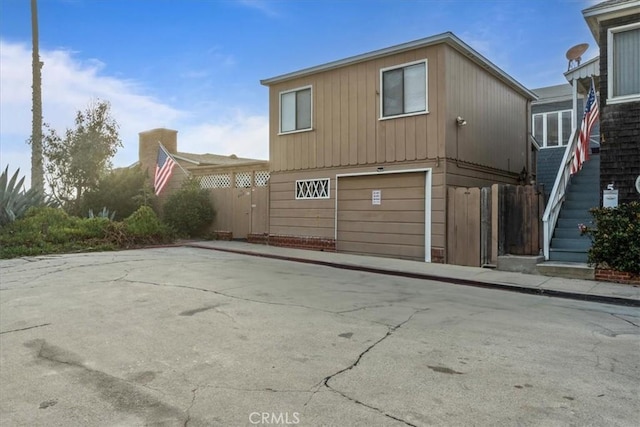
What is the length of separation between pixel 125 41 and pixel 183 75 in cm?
221

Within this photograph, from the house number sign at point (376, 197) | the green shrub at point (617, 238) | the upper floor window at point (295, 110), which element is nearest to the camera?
the green shrub at point (617, 238)

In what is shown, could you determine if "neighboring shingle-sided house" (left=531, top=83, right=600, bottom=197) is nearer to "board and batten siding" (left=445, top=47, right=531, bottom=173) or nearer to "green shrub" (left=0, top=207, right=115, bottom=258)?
"board and batten siding" (left=445, top=47, right=531, bottom=173)

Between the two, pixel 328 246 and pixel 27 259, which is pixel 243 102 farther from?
pixel 27 259

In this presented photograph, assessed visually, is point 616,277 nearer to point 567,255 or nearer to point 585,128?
point 567,255

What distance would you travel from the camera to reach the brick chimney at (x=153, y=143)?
20031 mm

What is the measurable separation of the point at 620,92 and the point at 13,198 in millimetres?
15730

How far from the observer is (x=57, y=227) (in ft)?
41.5

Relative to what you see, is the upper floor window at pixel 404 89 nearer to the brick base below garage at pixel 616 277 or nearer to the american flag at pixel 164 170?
the brick base below garage at pixel 616 277

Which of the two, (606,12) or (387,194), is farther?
(387,194)

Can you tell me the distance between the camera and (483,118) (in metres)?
12.3

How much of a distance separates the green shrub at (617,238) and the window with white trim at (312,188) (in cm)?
677

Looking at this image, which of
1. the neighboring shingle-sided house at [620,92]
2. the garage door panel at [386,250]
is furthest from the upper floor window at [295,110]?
the neighboring shingle-sided house at [620,92]

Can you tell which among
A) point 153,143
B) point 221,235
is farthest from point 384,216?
point 153,143

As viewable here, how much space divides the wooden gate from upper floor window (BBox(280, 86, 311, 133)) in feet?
16.7
